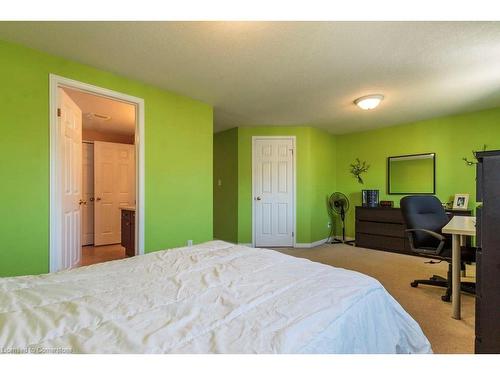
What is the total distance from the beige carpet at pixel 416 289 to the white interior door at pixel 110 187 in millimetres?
3203

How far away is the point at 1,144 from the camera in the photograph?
194cm

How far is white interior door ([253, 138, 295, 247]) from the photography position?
15.0 feet

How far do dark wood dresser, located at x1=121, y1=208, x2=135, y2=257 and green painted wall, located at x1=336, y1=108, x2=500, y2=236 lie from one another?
13.0ft

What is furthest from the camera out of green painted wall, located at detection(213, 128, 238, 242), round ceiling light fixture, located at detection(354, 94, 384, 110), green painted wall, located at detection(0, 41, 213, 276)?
green painted wall, located at detection(213, 128, 238, 242)

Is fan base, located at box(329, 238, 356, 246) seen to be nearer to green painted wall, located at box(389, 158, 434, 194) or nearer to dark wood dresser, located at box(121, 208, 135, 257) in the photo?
green painted wall, located at box(389, 158, 434, 194)

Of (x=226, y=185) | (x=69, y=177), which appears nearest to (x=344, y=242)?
(x=226, y=185)

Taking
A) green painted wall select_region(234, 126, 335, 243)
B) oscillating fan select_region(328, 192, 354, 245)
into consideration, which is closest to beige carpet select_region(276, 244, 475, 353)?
oscillating fan select_region(328, 192, 354, 245)

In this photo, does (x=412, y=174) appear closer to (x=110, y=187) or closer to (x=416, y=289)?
(x=416, y=289)

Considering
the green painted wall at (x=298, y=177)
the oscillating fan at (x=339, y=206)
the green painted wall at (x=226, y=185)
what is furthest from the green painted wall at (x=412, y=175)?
the green painted wall at (x=226, y=185)

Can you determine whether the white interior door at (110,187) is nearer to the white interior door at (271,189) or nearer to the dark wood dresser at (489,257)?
the white interior door at (271,189)
